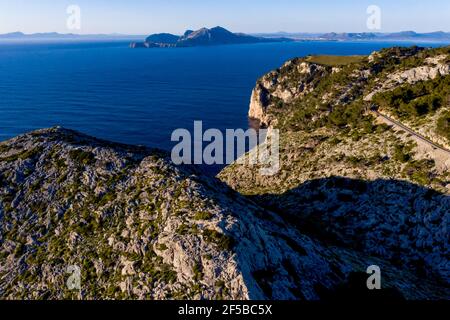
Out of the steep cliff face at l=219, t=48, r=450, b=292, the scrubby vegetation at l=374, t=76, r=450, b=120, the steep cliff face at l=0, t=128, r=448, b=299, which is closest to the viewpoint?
the steep cliff face at l=0, t=128, r=448, b=299

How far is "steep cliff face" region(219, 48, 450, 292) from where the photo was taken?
50344 millimetres

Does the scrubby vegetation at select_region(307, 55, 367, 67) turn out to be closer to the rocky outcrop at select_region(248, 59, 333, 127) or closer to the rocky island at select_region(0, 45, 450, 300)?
the rocky outcrop at select_region(248, 59, 333, 127)

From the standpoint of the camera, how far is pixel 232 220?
34781mm

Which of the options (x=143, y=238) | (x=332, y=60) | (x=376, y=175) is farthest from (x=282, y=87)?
(x=143, y=238)

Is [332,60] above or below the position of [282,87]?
above

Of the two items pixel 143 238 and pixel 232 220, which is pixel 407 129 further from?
pixel 143 238

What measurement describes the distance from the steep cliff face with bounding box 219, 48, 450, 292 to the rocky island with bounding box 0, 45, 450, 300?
25 centimetres

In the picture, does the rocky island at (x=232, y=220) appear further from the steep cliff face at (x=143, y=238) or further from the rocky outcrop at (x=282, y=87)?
the rocky outcrop at (x=282, y=87)

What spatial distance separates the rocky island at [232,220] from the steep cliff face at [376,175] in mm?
253

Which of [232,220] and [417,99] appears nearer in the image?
[232,220]

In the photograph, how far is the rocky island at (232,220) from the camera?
3197 cm

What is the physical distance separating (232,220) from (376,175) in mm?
36122

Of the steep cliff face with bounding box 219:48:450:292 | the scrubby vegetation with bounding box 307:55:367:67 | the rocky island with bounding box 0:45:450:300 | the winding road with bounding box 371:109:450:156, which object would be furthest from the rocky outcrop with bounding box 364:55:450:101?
the scrubby vegetation with bounding box 307:55:367:67
